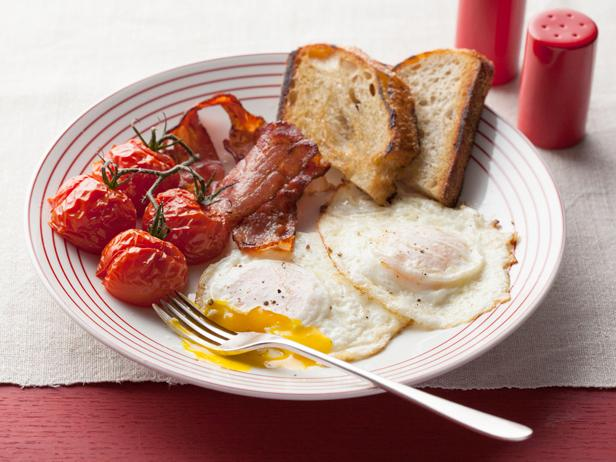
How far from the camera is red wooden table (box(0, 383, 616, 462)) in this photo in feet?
9.71

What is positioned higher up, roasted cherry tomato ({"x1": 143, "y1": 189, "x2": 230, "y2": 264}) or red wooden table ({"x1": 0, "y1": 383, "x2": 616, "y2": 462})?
roasted cherry tomato ({"x1": 143, "y1": 189, "x2": 230, "y2": 264})

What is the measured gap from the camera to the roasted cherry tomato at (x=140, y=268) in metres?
3.17

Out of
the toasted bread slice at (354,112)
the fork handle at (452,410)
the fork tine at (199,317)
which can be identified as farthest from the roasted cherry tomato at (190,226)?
the fork handle at (452,410)

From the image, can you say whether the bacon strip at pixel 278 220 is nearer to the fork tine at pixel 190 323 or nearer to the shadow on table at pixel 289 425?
the fork tine at pixel 190 323

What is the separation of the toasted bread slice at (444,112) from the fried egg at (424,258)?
0.15 meters

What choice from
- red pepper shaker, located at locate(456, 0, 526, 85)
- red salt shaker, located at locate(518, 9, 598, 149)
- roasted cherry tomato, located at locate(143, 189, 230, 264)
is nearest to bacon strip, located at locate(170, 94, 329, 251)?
roasted cherry tomato, located at locate(143, 189, 230, 264)

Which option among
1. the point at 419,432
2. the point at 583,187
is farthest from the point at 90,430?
the point at 583,187

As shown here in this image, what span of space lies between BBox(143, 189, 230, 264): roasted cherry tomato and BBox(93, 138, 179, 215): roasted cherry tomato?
11 cm

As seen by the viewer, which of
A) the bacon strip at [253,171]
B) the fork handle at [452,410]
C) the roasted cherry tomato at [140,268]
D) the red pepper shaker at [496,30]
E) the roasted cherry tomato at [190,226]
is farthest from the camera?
the red pepper shaker at [496,30]

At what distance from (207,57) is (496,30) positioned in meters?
1.71

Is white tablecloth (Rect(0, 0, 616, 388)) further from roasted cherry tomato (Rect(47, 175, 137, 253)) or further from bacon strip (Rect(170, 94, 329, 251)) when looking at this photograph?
bacon strip (Rect(170, 94, 329, 251))

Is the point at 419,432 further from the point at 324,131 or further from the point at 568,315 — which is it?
the point at 324,131

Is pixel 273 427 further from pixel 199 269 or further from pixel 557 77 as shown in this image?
pixel 557 77

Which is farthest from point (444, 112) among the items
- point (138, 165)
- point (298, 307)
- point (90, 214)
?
point (90, 214)
